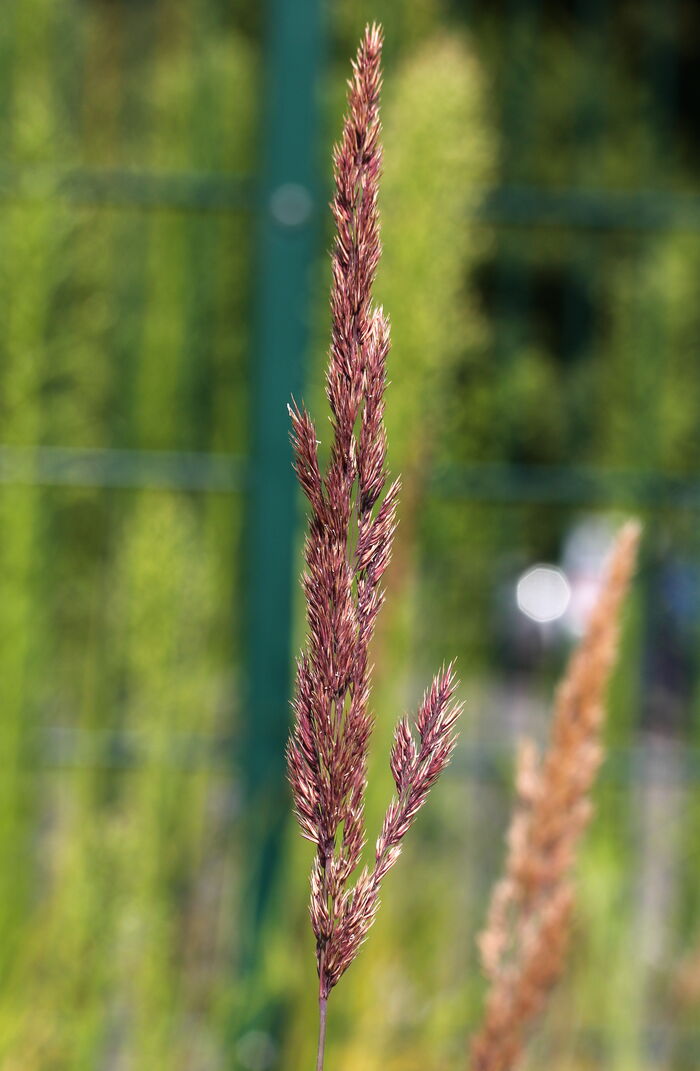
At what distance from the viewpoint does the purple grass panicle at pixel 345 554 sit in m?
0.49

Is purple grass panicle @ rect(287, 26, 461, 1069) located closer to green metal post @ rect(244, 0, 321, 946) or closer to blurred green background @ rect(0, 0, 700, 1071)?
blurred green background @ rect(0, 0, 700, 1071)

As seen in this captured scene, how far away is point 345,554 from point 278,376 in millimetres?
1801

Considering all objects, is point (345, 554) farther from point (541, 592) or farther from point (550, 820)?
point (541, 592)

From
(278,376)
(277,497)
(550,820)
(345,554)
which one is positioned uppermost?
(278,376)


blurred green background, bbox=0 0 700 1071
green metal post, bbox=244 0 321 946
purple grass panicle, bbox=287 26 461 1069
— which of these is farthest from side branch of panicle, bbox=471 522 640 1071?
green metal post, bbox=244 0 321 946

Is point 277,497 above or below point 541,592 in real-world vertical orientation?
above

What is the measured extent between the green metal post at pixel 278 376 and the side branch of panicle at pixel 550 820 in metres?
1.35

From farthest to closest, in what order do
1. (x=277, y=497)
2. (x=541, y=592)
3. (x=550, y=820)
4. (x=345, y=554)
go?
(x=541, y=592)
(x=277, y=497)
(x=550, y=820)
(x=345, y=554)

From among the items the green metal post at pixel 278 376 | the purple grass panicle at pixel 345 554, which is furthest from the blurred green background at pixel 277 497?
the purple grass panicle at pixel 345 554

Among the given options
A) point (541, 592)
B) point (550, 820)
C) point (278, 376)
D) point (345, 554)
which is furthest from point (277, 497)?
point (345, 554)

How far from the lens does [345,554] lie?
0.49 m

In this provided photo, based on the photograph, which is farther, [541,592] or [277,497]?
[541,592]

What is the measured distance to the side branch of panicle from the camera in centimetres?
87

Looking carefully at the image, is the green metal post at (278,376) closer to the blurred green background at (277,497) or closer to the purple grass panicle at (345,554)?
the blurred green background at (277,497)
